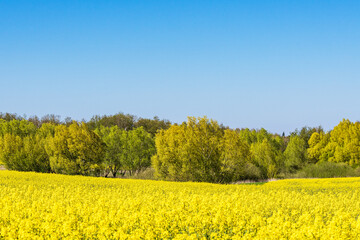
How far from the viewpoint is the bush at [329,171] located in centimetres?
5588

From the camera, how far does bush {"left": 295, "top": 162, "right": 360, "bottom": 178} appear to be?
5588 cm

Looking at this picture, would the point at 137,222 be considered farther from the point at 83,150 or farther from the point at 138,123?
the point at 138,123

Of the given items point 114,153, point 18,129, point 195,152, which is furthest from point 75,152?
point 18,129

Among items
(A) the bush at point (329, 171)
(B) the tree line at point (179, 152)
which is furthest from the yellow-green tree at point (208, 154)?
(A) the bush at point (329, 171)

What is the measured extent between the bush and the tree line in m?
0.45

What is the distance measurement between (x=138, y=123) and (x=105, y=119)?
396 inches

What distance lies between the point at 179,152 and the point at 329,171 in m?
25.7

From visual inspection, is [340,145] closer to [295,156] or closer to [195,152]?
[295,156]

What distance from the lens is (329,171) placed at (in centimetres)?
5650

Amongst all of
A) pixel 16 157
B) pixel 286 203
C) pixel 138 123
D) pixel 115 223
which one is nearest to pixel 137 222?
pixel 115 223

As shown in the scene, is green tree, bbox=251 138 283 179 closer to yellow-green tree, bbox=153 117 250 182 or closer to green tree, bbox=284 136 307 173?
green tree, bbox=284 136 307 173

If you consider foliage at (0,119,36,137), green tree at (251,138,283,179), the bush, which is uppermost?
foliage at (0,119,36,137)

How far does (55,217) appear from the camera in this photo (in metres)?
10.1

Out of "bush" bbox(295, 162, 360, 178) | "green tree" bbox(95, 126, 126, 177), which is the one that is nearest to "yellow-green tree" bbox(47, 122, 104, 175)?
"green tree" bbox(95, 126, 126, 177)
